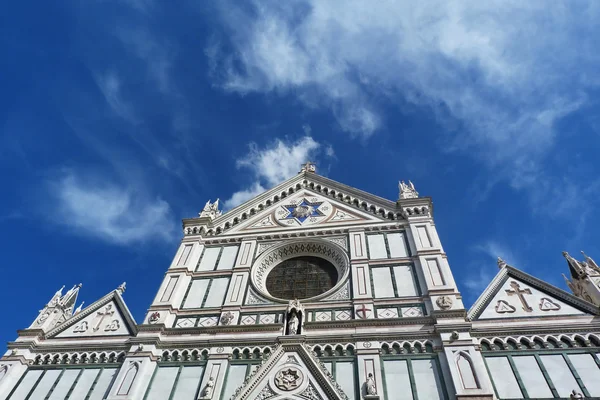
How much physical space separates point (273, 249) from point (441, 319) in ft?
23.4

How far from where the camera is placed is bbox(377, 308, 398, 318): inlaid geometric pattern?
13414 millimetres

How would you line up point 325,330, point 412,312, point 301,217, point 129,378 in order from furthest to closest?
point 301,217 < point 412,312 < point 325,330 < point 129,378

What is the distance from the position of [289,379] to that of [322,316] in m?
2.52

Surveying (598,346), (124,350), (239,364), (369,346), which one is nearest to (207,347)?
(239,364)

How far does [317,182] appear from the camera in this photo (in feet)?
69.2

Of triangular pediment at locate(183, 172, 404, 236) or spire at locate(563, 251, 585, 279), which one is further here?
triangular pediment at locate(183, 172, 404, 236)

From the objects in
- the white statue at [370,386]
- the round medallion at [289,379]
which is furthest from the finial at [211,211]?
the white statue at [370,386]

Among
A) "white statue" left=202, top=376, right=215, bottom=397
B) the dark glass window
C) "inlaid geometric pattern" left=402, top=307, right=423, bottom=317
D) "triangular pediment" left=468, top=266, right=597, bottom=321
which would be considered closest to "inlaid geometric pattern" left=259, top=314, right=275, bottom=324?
the dark glass window

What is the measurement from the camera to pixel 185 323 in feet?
47.8

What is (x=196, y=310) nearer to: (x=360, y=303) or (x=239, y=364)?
(x=239, y=364)

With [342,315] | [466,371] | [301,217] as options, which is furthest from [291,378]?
[301,217]

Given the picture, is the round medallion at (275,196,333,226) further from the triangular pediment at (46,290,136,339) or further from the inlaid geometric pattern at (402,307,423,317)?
the triangular pediment at (46,290,136,339)

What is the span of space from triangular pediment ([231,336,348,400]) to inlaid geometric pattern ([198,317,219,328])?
8.95 ft

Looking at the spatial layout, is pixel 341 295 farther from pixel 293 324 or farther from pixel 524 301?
pixel 524 301
